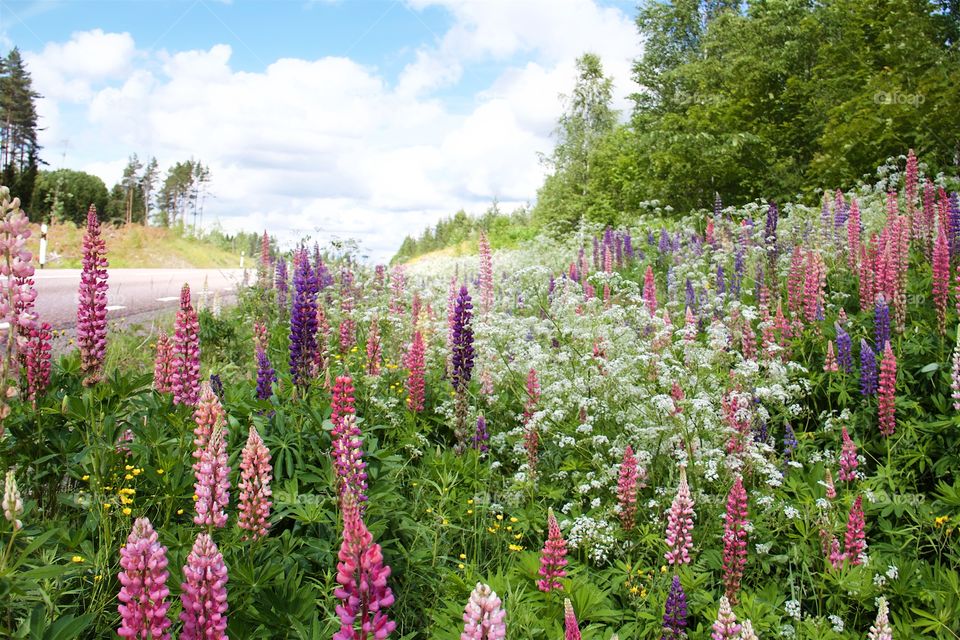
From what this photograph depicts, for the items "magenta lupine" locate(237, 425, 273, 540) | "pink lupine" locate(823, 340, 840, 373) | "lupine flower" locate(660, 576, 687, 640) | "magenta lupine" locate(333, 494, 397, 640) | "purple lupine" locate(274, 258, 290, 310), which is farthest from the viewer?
"purple lupine" locate(274, 258, 290, 310)

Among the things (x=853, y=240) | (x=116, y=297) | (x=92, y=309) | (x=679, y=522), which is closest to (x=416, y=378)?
(x=92, y=309)

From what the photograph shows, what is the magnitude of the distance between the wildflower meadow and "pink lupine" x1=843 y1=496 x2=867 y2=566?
0.01m

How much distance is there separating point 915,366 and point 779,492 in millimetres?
2249

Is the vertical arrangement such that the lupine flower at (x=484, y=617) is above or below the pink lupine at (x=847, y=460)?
above

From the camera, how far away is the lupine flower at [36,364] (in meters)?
3.48

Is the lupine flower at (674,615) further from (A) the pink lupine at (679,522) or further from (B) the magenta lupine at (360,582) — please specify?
(B) the magenta lupine at (360,582)

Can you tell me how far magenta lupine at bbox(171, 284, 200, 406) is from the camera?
3.64 m

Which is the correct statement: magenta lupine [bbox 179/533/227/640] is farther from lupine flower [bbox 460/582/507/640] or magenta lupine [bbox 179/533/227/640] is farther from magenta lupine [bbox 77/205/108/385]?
magenta lupine [bbox 77/205/108/385]

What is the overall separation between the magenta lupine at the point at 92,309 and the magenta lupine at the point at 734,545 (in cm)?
355

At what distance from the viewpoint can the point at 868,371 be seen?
503 centimetres

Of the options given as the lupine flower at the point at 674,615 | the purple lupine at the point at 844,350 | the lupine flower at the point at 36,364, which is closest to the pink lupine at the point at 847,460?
the purple lupine at the point at 844,350

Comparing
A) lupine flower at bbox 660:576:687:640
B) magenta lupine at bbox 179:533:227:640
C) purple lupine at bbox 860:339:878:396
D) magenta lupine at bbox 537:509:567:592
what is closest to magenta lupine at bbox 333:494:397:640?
magenta lupine at bbox 179:533:227:640

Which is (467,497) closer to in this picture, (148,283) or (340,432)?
(340,432)

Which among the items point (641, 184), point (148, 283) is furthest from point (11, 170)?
point (641, 184)
